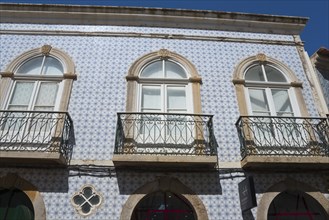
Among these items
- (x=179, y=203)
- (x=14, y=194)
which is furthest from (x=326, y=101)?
(x=14, y=194)

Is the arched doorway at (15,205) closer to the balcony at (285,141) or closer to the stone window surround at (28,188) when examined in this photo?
the stone window surround at (28,188)

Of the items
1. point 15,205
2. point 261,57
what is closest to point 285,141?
point 261,57

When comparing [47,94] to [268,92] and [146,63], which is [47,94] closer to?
[146,63]

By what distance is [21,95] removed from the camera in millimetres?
6734

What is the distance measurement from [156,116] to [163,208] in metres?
1.88

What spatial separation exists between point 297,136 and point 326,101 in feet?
5.06

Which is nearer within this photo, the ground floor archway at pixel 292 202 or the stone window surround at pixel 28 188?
the stone window surround at pixel 28 188

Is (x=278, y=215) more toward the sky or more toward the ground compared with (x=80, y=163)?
more toward the ground

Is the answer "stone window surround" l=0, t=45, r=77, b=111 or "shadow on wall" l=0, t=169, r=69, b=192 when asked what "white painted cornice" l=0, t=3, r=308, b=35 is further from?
"shadow on wall" l=0, t=169, r=69, b=192

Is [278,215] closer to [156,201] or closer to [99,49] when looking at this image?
[156,201]

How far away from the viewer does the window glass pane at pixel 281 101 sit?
6999mm

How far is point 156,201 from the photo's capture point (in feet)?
19.2

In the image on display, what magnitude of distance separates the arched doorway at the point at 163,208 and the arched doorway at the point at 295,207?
1.64 meters

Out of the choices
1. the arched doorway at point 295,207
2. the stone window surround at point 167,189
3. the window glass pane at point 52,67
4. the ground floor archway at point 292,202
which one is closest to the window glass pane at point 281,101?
the ground floor archway at point 292,202
